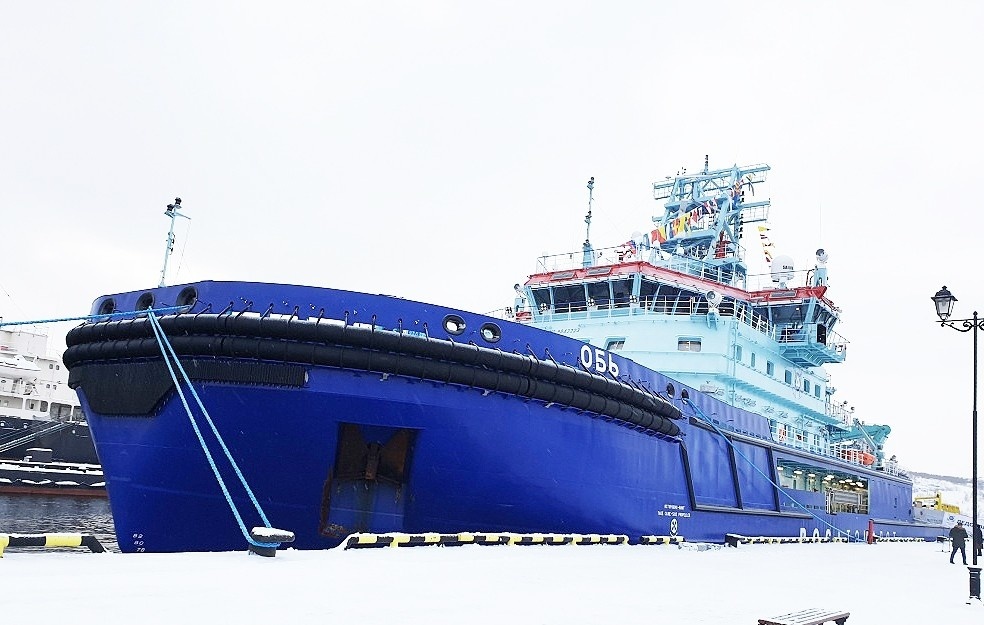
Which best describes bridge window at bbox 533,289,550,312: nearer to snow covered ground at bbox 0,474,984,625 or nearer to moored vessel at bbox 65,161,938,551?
moored vessel at bbox 65,161,938,551

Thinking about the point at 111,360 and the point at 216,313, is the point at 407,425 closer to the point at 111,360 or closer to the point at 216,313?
the point at 216,313

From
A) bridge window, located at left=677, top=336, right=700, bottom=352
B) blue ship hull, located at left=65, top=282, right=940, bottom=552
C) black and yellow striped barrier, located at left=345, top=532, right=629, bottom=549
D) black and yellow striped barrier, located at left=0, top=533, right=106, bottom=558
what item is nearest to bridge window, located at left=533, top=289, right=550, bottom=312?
bridge window, located at left=677, top=336, right=700, bottom=352

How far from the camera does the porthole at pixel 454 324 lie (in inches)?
461

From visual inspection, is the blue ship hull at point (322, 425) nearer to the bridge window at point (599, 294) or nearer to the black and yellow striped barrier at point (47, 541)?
the black and yellow striped barrier at point (47, 541)

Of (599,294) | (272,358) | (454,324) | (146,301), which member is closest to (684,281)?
(599,294)

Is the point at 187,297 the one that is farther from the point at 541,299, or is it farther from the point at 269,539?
the point at 541,299

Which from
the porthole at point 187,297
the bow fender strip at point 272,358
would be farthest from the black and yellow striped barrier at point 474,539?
the porthole at point 187,297

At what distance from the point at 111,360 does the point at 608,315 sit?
12.1m

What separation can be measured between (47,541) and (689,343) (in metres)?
15.6

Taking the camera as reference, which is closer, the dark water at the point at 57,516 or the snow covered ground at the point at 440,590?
the snow covered ground at the point at 440,590

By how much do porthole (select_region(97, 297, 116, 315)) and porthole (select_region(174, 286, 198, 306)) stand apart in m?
1.67

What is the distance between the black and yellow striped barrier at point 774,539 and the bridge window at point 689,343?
15.2 feet

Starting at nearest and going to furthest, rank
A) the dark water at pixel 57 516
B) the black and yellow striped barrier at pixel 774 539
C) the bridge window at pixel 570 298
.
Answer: the black and yellow striped barrier at pixel 774 539 → the bridge window at pixel 570 298 → the dark water at pixel 57 516

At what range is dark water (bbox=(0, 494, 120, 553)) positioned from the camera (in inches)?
899
